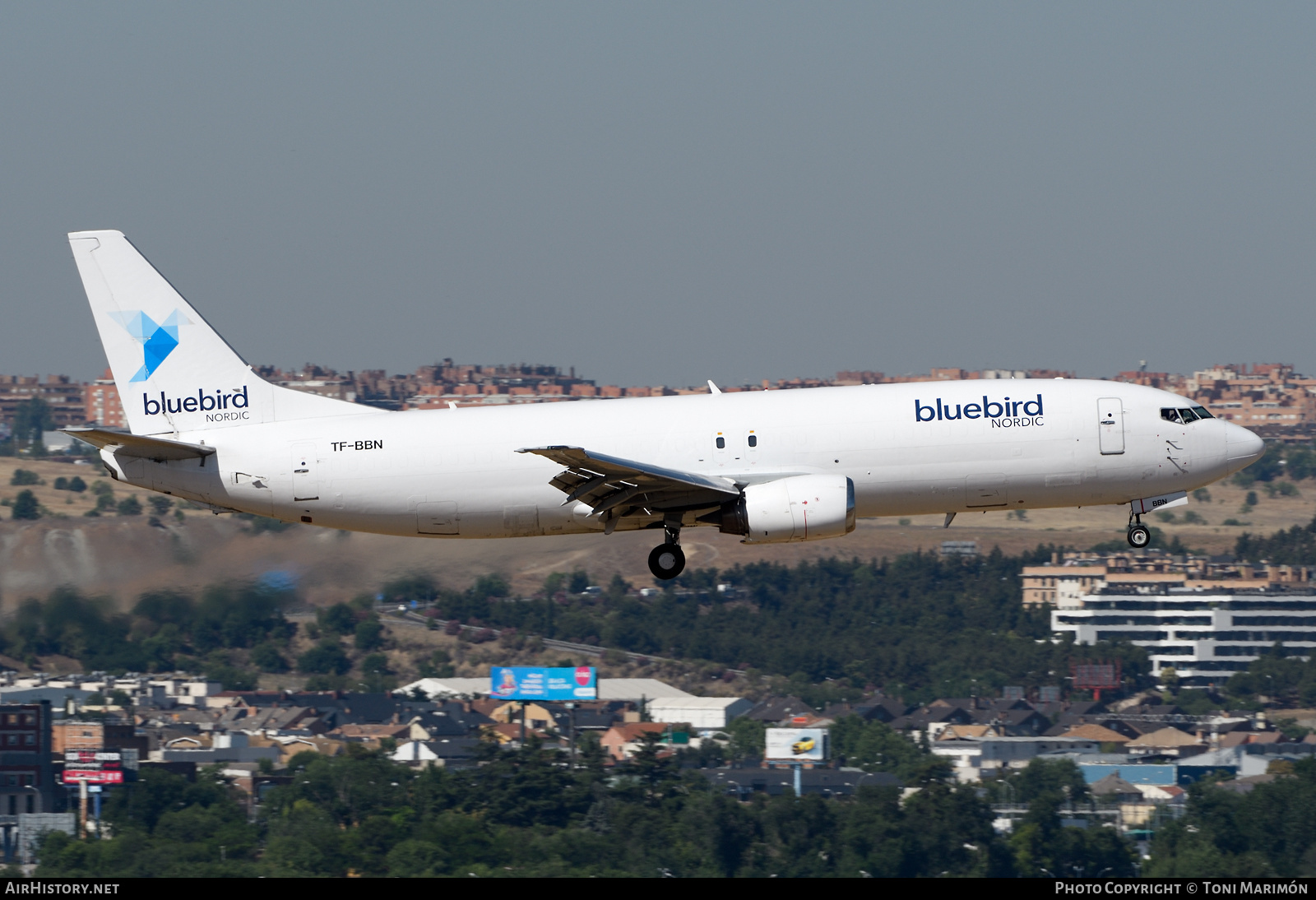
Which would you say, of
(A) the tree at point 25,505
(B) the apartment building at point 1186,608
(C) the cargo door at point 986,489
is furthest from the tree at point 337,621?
(C) the cargo door at point 986,489

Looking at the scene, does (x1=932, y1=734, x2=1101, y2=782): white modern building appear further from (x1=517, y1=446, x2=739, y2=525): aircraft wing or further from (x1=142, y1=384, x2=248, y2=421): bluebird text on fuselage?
(x1=142, y1=384, x2=248, y2=421): bluebird text on fuselage

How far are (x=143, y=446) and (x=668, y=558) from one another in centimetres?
1245

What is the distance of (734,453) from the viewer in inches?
1554

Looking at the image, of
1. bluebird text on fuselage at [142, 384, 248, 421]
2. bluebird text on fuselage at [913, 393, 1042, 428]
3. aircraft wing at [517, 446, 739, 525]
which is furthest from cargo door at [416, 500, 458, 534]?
bluebird text on fuselage at [913, 393, 1042, 428]

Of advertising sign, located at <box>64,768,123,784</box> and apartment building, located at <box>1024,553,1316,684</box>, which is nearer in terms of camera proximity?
advertising sign, located at <box>64,768,123,784</box>

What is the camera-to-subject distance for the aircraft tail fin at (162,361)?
42094 mm

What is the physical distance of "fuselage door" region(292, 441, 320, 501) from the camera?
40.5 meters

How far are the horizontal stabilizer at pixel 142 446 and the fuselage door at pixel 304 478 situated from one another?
203 centimetres

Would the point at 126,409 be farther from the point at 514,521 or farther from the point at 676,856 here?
the point at 676,856

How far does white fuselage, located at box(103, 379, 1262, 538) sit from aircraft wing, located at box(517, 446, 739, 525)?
68cm

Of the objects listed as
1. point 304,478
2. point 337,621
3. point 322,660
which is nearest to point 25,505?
point 337,621

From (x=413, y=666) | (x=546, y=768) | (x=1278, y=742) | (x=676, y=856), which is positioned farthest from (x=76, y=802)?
(x=1278, y=742)

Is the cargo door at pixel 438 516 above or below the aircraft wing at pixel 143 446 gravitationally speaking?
below

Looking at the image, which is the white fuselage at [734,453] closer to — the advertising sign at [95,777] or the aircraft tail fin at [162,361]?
the aircraft tail fin at [162,361]
